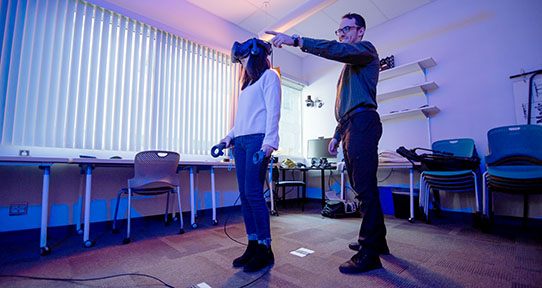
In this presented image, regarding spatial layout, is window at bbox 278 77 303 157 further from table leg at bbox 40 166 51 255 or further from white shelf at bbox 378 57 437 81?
table leg at bbox 40 166 51 255

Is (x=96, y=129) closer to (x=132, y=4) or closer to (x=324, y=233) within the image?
(x=132, y=4)

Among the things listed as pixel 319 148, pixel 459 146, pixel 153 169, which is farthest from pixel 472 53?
pixel 153 169

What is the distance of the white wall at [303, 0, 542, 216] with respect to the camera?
9.44 feet

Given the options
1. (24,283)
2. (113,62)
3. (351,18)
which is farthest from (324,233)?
(113,62)

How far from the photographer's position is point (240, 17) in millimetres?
4043

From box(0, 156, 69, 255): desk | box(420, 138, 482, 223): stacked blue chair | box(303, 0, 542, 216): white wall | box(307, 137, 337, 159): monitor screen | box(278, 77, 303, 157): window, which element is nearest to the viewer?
box(0, 156, 69, 255): desk

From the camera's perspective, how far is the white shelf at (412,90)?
3357mm

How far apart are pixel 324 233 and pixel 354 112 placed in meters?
1.36

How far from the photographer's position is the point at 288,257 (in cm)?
168

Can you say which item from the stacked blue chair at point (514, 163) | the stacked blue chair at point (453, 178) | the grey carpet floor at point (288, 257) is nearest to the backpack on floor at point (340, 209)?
the grey carpet floor at point (288, 257)

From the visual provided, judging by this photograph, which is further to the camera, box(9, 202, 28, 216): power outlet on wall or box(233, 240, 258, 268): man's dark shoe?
box(9, 202, 28, 216): power outlet on wall

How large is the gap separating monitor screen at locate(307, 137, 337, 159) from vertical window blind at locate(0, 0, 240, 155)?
1.66 m

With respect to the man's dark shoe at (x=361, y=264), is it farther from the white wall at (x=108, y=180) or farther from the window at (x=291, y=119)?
the window at (x=291, y=119)

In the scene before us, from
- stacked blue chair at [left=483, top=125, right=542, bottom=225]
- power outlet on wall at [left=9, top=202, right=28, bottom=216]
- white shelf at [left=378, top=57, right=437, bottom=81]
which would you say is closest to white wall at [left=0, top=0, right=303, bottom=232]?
power outlet on wall at [left=9, top=202, right=28, bottom=216]
